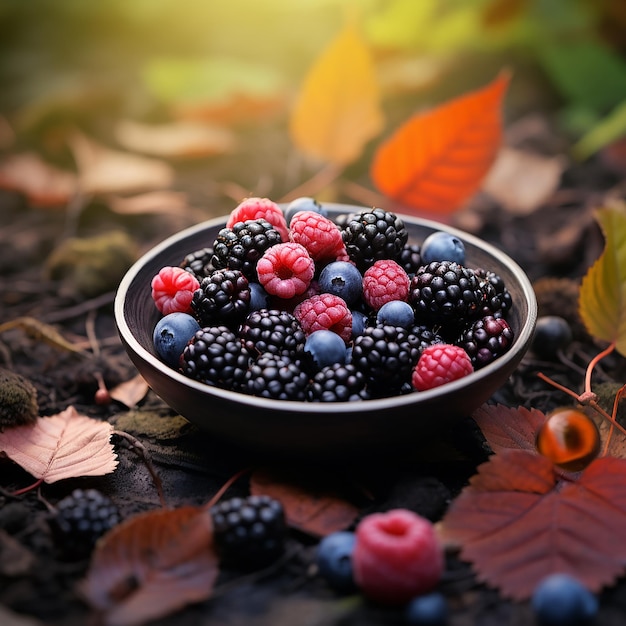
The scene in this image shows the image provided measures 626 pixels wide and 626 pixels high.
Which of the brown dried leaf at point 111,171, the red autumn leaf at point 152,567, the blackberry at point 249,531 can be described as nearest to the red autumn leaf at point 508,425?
the blackberry at point 249,531

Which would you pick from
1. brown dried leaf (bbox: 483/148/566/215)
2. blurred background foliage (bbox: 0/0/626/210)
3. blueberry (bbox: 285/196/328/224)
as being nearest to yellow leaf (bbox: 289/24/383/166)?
blurred background foliage (bbox: 0/0/626/210)

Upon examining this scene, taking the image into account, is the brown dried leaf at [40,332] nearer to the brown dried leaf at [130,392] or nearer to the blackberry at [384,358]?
the brown dried leaf at [130,392]

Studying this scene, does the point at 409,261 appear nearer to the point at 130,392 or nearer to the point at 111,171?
the point at 130,392

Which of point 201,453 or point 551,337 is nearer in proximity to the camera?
point 201,453

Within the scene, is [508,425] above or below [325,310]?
below

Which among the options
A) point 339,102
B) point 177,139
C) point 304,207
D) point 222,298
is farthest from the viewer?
point 177,139

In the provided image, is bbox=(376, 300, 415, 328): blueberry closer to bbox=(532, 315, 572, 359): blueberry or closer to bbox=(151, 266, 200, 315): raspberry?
bbox=(151, 266, 200, 315): raspberry

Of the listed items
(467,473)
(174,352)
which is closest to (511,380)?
(467,473)

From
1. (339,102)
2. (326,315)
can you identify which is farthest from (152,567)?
(339,102)
